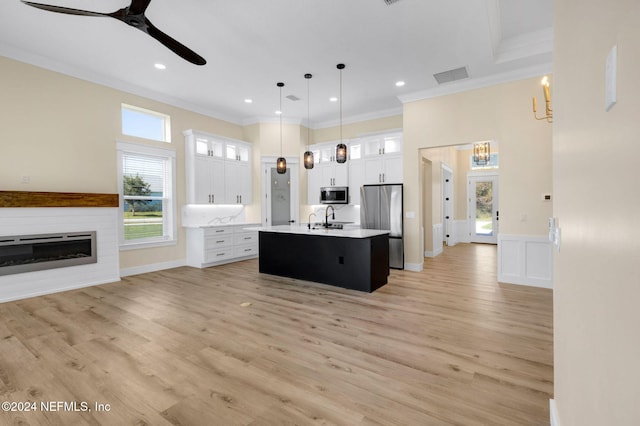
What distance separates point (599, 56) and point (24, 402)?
11.5 ft

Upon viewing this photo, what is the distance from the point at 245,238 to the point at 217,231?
2.68 ft

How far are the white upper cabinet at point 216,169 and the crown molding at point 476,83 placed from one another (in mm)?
4058

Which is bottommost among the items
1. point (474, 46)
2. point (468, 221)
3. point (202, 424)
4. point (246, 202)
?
point (202, 424)

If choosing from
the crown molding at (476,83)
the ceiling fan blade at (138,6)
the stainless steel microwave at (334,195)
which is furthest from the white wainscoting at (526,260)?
the ceiling fan blade at (138,6)

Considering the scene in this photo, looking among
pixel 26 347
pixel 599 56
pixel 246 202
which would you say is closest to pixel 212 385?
pixel 26 347

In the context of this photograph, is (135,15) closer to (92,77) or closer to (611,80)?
(92,77)

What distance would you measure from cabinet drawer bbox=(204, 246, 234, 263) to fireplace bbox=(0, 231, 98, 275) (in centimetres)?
193

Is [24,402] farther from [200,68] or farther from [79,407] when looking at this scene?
[200,68]

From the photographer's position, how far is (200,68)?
489cm

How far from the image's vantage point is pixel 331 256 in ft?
15.5

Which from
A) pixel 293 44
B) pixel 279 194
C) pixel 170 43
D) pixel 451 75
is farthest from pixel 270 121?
pixel 170 43

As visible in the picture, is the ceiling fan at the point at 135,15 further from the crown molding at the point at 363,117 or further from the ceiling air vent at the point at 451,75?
the crown molding at the point at 363,117

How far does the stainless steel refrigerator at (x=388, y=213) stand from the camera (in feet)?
19.9

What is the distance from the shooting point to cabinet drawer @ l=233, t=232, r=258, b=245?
6953 mm
